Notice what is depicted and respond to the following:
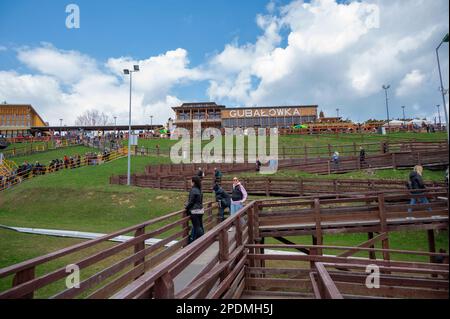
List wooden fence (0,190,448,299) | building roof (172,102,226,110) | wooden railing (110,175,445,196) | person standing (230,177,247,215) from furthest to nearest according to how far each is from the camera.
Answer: building roof (172,102,226,110)
wooden railing (110,175,445,196)
person standing (230,177,247,215)
wooden fence (0,190,448,299)

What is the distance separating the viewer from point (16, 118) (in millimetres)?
74562

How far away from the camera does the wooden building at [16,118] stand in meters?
73.0

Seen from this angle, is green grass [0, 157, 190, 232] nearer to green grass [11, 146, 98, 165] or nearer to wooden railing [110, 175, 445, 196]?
wooden railing [110, 175, 445, 196]

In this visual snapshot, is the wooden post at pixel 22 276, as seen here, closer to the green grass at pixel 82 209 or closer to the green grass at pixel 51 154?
the green grass at pixel 82 209

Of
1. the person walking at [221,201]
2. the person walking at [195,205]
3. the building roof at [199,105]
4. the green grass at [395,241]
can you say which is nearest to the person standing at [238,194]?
the person walking at [221,201]

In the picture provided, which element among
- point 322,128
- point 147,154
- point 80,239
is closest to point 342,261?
point 80,239

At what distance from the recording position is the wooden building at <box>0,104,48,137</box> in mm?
73000

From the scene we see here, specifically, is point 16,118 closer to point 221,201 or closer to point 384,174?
point 221,201

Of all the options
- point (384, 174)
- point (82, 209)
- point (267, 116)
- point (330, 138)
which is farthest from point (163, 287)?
point (267, 116)

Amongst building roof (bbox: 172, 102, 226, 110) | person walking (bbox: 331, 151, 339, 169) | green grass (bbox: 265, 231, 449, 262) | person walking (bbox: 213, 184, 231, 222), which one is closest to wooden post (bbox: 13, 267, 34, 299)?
person walking (bbox: 213, 184, 231, 222)

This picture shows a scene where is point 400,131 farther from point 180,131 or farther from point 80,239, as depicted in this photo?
point 80,239

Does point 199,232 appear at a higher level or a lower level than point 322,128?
lower

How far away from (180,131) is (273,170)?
125ft
